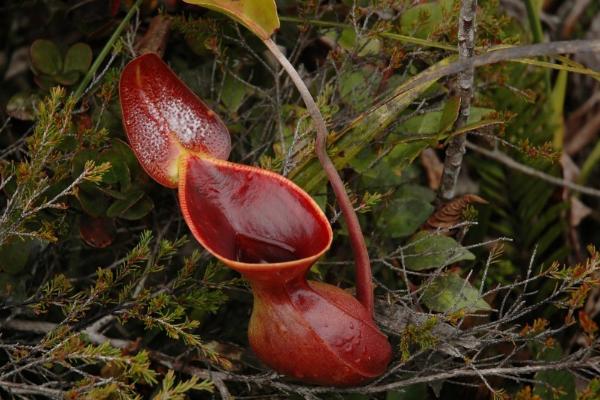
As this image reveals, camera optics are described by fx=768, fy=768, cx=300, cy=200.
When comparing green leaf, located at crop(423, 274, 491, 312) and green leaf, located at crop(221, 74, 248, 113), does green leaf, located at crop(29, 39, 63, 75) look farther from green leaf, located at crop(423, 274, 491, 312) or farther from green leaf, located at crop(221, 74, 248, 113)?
green leaf, located at crop(423, 274, 491, 312)

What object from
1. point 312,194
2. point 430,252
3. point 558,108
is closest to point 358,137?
point 312,194

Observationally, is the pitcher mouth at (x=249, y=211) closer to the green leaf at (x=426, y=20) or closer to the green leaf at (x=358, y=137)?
the green leaf at (x=358, y=137)

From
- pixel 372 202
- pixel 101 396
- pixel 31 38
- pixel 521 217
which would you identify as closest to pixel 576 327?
pixel 521 217

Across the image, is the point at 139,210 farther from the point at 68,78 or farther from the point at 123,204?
the point at 68,78

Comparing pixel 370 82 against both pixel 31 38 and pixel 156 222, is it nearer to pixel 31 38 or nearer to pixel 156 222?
pixel 156 222

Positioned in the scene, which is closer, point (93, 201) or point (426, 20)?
point (93, 201)

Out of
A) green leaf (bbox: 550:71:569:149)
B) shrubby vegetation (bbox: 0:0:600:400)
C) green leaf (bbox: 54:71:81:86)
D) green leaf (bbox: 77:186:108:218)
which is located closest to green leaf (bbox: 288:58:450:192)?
shrubby vegetation (bbox: 0:0:600:400)
